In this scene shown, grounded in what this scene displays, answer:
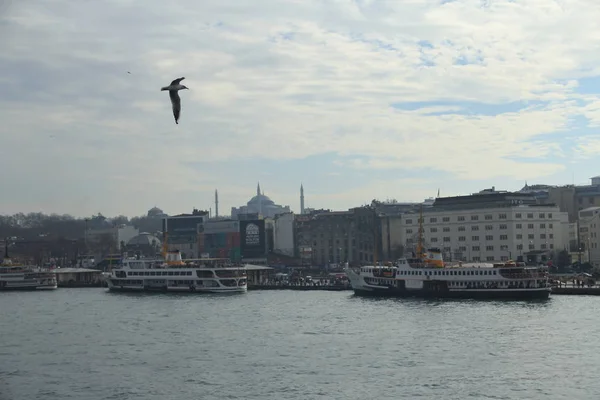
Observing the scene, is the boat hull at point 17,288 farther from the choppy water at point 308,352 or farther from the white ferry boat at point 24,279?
the choppy water at point 308,352

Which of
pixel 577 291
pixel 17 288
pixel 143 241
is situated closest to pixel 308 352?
pixel 577 291

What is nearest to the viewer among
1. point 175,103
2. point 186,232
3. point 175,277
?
point 175,103

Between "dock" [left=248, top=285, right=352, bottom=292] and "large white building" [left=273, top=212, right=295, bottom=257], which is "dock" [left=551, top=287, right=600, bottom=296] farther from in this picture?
"large white building" [left=273, top=212, right=295, bottom=257]

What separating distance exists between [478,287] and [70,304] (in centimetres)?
2934

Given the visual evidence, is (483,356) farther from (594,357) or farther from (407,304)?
(407,304)

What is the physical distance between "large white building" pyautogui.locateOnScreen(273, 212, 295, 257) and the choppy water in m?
76.3

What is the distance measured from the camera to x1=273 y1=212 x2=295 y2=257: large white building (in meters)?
139

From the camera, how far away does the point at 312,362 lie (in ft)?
120

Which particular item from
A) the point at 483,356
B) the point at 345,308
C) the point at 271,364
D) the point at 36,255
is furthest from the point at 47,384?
the point at 36,255

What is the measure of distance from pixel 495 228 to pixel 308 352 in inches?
2554

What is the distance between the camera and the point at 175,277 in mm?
80750

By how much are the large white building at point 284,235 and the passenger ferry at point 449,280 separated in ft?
213

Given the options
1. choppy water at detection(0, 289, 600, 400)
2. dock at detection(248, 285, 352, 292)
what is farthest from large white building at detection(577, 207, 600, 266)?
choppy water at detection(0, 289, 600, 400)

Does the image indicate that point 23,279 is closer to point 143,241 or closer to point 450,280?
point 450,280
